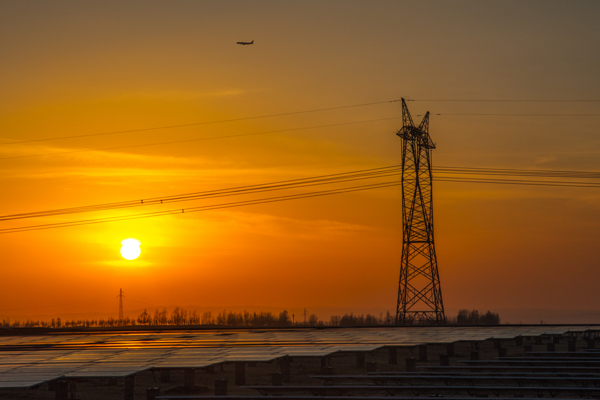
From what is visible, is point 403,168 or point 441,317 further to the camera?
point 403,168

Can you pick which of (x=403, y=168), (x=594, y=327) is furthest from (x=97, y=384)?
(x=403, y=168)

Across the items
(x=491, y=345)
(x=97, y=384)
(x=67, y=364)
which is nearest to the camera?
(x=67, y=364)

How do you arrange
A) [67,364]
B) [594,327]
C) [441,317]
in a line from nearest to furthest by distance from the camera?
[67,364] → [594,327] → [441,317]

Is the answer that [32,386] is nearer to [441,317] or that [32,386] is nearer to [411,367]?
[411,367]

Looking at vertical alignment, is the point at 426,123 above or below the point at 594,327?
above

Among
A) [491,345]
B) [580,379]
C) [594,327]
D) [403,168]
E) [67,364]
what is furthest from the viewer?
[403,168]

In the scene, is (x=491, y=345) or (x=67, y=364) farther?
(x=491, y=345)

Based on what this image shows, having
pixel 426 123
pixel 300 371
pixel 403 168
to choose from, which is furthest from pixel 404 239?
pixel 300 371

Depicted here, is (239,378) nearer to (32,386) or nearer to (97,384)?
(97,384)

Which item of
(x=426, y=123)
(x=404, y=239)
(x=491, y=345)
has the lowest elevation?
(x=491, y=345)
